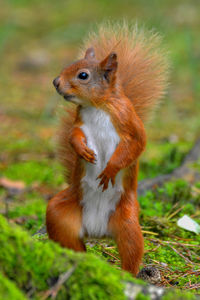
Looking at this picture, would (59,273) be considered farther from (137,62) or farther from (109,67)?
(137,62)

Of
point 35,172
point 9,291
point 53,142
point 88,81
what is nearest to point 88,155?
point 88,81

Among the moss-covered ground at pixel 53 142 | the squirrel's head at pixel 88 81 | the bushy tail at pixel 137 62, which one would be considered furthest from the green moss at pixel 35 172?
the squirrel's head at pixel 88 81

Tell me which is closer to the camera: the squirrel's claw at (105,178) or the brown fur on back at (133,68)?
the squirrel's claw at (105,178)

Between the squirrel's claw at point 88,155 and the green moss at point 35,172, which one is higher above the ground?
the squirrel's claw at point 88,155

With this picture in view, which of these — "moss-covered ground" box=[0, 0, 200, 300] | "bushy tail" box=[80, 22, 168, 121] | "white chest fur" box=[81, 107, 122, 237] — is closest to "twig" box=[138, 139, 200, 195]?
"moss-covered ground" box=[0, 0, 200, 300]

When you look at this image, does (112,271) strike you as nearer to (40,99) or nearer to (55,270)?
(55,270)

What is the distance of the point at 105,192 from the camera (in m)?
2.34

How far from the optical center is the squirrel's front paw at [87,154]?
220cm

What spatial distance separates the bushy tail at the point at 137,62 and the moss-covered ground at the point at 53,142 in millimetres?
210

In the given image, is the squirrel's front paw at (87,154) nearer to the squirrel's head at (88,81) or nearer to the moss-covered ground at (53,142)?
the squirrel's head at (88,81)

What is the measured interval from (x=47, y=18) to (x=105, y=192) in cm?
1251

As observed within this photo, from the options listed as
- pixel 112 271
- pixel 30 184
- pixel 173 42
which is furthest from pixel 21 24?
pixel 112 271

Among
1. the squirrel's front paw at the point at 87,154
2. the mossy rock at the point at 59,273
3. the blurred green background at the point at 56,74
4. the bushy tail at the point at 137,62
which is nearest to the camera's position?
the mossy rock at the point at 59,273

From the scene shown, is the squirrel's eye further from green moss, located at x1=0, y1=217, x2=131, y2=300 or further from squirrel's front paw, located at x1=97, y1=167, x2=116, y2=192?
green moss, located at x1=0, y1=217, x2=131, y2=300
